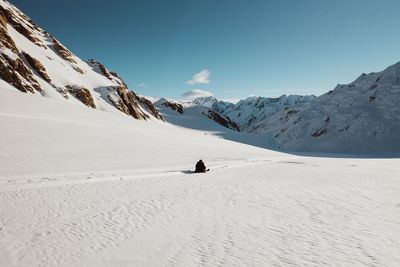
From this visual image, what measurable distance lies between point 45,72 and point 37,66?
7.50 feet

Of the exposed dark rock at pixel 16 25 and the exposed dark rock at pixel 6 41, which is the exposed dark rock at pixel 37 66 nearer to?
the exposed dark rock at pixel 6 41

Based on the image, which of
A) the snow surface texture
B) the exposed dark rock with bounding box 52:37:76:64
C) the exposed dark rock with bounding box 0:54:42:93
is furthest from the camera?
the exposed dark rock with bounding box 52:37:76:64

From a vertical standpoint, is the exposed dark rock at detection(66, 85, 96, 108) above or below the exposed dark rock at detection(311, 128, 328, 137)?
above

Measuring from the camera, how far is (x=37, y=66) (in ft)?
228

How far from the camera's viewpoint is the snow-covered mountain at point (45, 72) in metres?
59.2

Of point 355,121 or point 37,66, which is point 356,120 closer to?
point 355,121

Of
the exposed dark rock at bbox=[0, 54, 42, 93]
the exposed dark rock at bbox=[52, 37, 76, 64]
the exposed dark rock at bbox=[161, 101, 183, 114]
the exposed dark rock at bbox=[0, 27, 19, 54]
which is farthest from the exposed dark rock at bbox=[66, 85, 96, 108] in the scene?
the exposed dark rock at bbox=[161, 101, 183, 114]

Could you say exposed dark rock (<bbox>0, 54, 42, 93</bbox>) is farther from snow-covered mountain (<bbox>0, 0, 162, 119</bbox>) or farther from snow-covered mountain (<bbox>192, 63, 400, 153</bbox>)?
snow-covered mountain (<bbox>192, 63, 400, 153</bbox>)

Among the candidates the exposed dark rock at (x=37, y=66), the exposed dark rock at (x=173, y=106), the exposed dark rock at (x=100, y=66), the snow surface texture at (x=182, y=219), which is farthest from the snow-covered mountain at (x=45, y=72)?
the snow surface texture at (x=182, y=219)

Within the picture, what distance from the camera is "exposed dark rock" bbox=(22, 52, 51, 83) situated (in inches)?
2719

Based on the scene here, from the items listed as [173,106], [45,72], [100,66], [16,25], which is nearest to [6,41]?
[45,72]

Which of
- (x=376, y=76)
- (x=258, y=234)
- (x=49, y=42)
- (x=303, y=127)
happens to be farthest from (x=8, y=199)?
(x=376, y=76)

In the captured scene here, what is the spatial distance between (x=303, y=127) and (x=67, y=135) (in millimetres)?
134135

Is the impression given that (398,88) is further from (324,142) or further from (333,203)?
(333,203)
